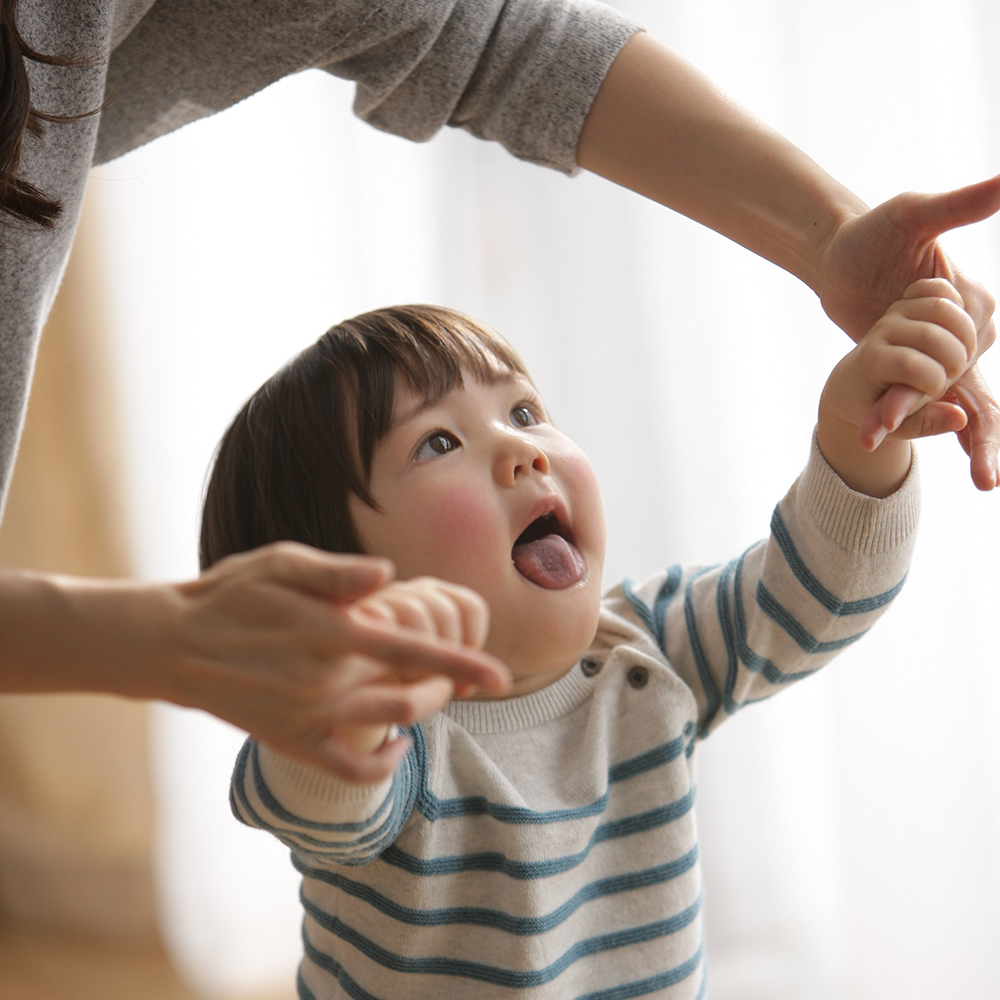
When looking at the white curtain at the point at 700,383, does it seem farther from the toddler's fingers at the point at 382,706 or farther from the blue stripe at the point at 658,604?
the toddler's fingers at the point at 382,706

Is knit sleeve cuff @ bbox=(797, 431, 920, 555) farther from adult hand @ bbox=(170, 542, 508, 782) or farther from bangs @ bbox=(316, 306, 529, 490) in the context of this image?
adult hand @ bbox=(170, 542, 508, 782)

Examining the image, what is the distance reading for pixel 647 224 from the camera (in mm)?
1344

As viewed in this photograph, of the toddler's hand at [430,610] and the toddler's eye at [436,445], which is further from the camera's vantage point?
the toddler's eye at [436,445]

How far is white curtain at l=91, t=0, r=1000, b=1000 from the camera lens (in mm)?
1105

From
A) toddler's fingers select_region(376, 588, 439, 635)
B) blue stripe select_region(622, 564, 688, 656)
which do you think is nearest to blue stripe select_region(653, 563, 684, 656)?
blue stripe select_region(622, 564, 688, 656)

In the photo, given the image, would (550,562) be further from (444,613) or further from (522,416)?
(444,613)

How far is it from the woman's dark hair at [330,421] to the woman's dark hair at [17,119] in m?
0.19

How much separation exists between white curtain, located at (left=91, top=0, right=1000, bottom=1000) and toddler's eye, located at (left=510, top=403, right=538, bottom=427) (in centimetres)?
53

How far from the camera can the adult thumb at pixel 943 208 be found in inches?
23.0

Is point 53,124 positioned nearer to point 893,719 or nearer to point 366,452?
point 366,452

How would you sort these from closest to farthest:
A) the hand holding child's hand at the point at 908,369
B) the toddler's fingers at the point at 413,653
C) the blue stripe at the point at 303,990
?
the toddler's fingers at the point at 413,653 → the hand holding child's hand at the point at 908,369 → the blue stripe at the point at 303,990

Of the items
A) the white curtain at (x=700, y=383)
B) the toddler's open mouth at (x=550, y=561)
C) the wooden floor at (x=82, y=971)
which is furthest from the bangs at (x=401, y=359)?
the wooden floor at (x=82, y=971)

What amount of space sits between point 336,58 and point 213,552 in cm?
36

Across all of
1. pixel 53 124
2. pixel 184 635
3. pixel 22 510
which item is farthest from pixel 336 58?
pixel 22 510
